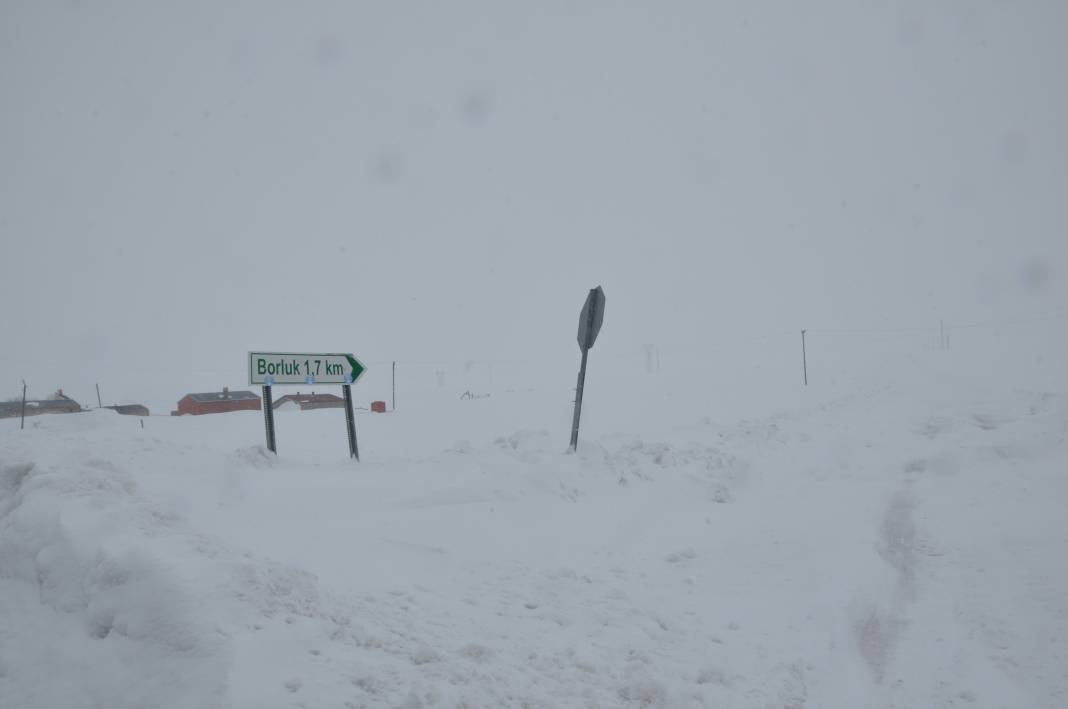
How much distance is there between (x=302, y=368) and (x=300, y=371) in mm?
60

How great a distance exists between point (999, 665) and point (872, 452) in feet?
26.2

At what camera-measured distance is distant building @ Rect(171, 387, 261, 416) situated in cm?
→ 5328

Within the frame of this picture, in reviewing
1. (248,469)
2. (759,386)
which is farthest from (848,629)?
(759,386)

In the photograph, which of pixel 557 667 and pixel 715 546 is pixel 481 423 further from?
pixel 557 667

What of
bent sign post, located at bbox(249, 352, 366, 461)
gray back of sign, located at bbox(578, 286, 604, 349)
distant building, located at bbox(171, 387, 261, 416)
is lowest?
distant building, located at bbox(171, 387, 261, 416)

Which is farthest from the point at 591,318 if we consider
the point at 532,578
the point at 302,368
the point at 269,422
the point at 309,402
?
the point at 309,402

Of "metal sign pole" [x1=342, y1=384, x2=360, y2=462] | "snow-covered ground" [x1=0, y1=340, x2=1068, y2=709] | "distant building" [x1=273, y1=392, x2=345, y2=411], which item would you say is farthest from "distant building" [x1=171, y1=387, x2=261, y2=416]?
"snow-covered ground" [x1=0, y1=340, x2=1068, y2=709]

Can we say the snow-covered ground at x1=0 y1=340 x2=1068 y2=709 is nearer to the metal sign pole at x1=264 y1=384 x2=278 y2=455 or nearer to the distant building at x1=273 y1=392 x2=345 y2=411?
the metal sign pole at x1=264 y1=384 x2=278 y2=455

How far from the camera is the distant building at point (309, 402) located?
4507 cm

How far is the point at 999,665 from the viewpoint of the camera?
4.06 m

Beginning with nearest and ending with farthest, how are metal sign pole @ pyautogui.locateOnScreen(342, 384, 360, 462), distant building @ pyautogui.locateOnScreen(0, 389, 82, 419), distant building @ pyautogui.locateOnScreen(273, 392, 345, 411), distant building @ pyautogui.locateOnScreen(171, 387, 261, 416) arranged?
metal sign pole @ pyautogui.locateOnScreen(342, 384, 360, 462), distant building @ pyautogui.locateOnScreen(273, 392, 345, 411), distant building @ pyautogui.locateOnScreen(0, 389, 82, 419), distant building @ pyautogui.locateOnScreen(171, 387, 261, 416)

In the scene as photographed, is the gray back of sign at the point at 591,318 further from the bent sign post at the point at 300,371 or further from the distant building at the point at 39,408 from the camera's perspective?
the distant building at the point at 39,408

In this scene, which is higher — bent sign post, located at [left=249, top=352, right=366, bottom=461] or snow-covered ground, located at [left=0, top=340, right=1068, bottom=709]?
bent sign post, located at [left=249, top=352, right=366, bottom=461]

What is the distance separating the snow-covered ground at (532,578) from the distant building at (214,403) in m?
50.3
